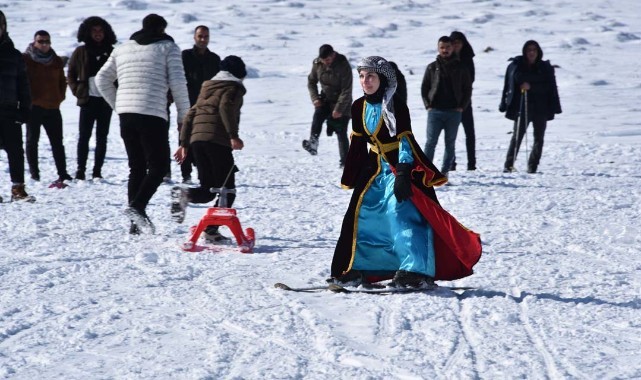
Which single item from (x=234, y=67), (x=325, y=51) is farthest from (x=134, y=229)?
(x=325, y=51)

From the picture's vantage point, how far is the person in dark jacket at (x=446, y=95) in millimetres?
10898

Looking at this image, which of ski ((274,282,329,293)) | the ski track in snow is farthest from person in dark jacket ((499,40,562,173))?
ski ((274,282,329,293))

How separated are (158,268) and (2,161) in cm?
710

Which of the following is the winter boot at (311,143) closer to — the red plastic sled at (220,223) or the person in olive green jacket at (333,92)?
the person in olive green jacket at (333,92)

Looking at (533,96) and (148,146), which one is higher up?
(148,146)

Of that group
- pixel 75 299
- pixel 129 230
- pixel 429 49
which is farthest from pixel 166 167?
pixel 429 49

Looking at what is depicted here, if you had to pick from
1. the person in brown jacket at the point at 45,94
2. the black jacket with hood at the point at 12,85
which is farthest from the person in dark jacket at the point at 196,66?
the black jacket with hood at the point at 12,85

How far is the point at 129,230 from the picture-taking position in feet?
25.1

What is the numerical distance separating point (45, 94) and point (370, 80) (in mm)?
5666

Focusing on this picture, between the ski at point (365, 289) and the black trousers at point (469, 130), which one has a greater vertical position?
the ski at point (365, 289)

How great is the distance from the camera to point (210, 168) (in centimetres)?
741

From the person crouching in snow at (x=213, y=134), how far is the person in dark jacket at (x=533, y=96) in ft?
18.9

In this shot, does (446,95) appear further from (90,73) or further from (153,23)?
(153,23)

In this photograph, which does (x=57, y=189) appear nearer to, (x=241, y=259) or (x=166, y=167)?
(x=166, y=167)
